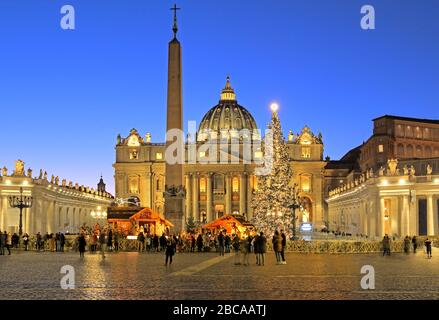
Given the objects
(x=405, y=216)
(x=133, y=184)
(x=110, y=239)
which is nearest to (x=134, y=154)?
(x=133, y=184)

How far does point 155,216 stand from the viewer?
51.4 metres

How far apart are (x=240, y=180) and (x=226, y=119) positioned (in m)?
28.0

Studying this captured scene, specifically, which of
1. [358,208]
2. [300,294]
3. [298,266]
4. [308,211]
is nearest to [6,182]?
[358,208]

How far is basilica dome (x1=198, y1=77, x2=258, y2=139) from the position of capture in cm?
15600

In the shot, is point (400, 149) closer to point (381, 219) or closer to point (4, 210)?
point (381, 219)

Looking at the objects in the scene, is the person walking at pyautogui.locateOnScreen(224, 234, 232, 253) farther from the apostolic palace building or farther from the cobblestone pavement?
the cobblestone pavement

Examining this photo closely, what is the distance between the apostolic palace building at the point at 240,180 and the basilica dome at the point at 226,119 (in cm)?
25

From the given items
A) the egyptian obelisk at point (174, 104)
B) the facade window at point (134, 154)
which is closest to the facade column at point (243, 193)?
the facade window at point (134, 154)

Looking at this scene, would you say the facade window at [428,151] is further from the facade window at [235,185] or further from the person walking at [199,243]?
the person walking at [199,243]

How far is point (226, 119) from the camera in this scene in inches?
6171

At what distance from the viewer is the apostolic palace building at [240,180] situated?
226ft

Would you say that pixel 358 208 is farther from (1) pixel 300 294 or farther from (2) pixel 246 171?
(1) pixel 300 294
